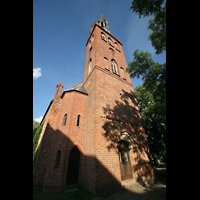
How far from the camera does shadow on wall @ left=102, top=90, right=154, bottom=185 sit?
7402 mm

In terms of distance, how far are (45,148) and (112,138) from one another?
233 inches

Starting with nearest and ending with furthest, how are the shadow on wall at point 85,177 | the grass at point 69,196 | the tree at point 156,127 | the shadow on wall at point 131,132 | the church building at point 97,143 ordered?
the grass at point 69,196
the shadow on wall at point 85,177
the church building at point 97,143
the shadow on wall at point 131,132
the tree at point 156,127

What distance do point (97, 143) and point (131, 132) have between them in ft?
11.9

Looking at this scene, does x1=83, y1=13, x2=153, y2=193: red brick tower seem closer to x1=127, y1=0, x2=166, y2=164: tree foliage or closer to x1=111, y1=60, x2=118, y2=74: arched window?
x1=111, y1=60, x2=118, y2=74: arched window

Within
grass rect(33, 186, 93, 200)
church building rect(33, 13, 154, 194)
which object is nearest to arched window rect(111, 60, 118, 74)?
church building rect(33, 13, 154, 194)

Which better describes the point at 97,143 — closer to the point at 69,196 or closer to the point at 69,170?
the point at 69,170

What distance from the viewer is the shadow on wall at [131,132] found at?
24.3 ft

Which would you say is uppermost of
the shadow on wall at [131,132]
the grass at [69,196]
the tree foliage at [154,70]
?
the tree foliage at [154,70]

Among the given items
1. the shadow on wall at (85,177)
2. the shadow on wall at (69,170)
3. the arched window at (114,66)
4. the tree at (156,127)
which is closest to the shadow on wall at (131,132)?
the shadow on wall at (85,177)

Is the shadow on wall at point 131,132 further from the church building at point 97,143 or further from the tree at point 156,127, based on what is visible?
the tree at point 156,127
